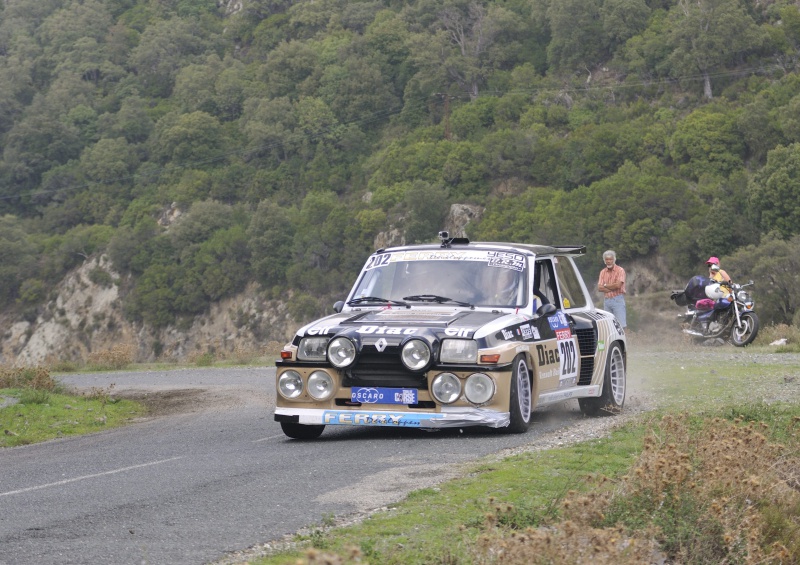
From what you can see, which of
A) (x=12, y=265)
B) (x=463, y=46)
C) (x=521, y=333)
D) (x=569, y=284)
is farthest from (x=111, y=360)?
(x=463, y=46)

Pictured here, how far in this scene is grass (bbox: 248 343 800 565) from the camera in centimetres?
626

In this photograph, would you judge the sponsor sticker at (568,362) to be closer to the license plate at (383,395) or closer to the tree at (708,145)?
the license plate at (383,395)

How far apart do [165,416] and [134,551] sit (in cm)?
1008

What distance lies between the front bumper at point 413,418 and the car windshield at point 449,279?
1.58 metres

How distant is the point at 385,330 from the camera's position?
11516 mm

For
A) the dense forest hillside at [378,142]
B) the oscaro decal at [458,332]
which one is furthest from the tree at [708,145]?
the oscaro decal at [458,332]

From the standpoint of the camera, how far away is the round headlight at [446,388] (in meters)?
11.3

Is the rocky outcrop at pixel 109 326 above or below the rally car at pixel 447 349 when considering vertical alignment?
below

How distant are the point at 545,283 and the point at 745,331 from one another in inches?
534

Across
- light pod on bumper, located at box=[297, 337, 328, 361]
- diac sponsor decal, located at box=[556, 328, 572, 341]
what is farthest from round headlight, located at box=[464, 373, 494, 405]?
diac sponsor decal, located at box=[556, 328, 572, 341]

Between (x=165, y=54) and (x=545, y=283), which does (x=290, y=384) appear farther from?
(x=165, y=54)

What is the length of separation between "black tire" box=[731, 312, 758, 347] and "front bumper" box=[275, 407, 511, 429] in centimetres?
1535

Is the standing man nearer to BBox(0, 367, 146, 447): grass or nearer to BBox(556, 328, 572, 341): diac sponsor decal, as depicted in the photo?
BBox(556, 328, 572, 341): diac sponsor decal

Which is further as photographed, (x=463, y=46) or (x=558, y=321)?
(x=463, y=46)
